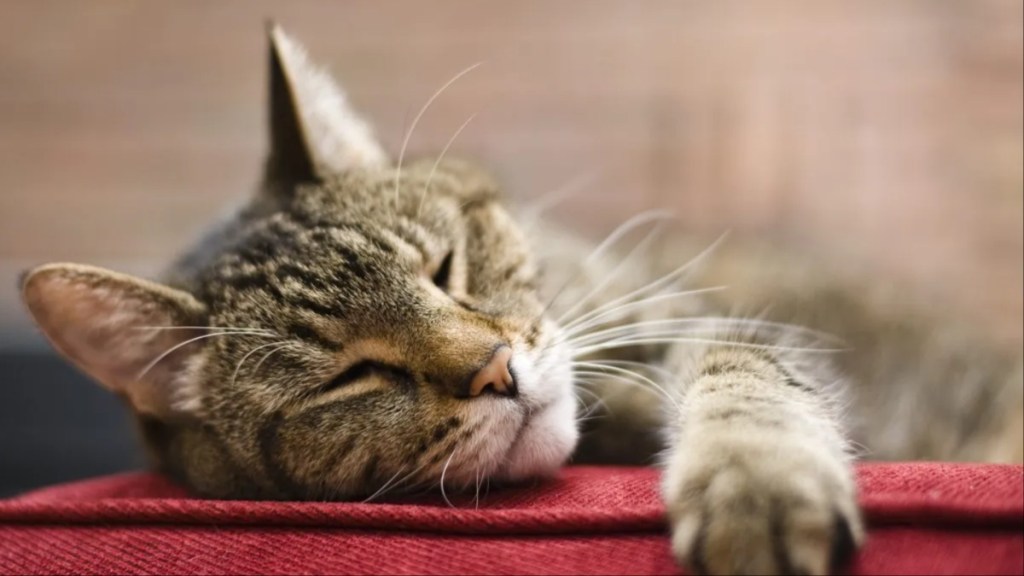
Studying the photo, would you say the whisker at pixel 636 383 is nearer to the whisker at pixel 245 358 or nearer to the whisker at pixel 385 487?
the whisker at pixel 385 487

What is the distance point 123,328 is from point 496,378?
52 cm

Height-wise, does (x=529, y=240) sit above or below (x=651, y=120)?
below

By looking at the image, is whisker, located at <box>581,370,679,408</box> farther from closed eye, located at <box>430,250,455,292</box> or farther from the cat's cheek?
closed eye, located at <box>430,250,455,292</box>

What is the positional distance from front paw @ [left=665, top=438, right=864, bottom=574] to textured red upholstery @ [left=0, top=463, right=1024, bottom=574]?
0.03 meters

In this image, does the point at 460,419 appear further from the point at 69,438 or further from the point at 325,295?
the point at 69,438

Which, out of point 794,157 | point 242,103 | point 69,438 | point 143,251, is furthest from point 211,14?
point 794,157

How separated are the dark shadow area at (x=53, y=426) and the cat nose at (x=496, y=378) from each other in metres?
1.46

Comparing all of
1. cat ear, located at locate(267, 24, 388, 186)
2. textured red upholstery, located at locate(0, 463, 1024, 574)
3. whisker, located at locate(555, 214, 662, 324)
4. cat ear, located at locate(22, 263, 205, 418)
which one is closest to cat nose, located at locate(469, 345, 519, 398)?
textured red upholstery, located at locate(0, 463, 1024, 574)

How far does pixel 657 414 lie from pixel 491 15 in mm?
1802

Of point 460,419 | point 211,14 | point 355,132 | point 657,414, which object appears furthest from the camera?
point 211,14

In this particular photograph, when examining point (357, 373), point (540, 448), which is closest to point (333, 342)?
point (357, 373)

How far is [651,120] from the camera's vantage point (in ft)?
8.70

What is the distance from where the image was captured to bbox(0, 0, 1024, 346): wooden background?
246cm

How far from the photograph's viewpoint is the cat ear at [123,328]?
41.7 inches
